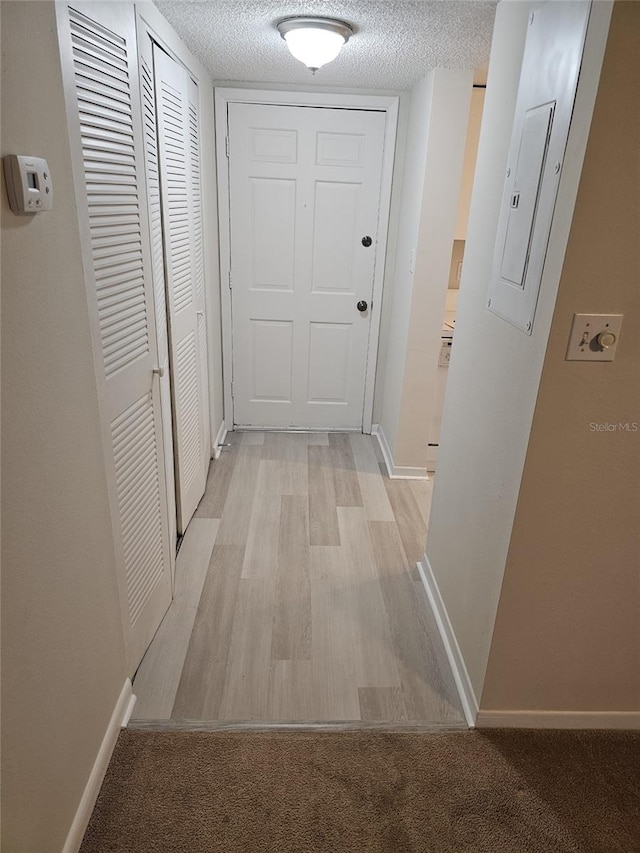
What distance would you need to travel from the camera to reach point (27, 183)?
1.07m

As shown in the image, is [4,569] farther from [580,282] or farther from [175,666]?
[580,282]

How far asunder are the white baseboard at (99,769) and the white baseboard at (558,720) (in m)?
1.12

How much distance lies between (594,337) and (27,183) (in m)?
Answer: 1.27

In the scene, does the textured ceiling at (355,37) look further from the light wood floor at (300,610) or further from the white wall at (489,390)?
the light wood floor at (300,610)

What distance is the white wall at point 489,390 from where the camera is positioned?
139 cm

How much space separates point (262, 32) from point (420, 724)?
265 cm

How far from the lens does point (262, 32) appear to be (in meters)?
2.30

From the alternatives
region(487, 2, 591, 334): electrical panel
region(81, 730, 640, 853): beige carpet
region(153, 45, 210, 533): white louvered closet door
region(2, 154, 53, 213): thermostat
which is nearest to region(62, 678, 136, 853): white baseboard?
region(81, 730, 640, 853): beige carpet

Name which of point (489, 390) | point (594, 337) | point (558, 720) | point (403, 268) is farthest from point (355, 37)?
point (558, 720)

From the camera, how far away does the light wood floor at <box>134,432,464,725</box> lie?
6.26 feet

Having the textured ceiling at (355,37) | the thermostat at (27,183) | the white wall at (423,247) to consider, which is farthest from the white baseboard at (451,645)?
the textured ceiling at (355,37)

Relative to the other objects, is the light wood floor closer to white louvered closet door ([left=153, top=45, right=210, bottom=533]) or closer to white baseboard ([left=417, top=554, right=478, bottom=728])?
white baseboard ([left=417, top=554, right=478, bottom=728])

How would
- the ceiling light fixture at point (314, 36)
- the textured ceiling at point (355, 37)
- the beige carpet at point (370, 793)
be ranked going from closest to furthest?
the beige carpet at point (370, 793) → the textured ceiling at point (355, 37) → the ceiling light fixture at point (314, 36)

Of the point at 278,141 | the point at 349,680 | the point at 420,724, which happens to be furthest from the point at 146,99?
the point at 420,724
